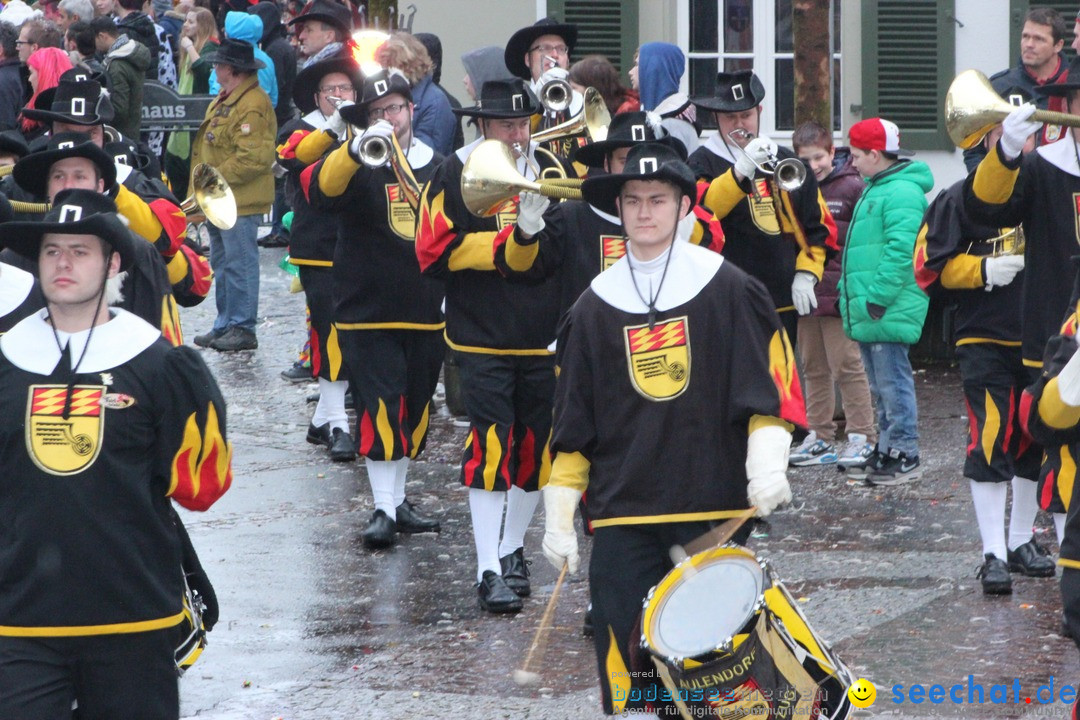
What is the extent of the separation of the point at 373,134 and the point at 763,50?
6334 mm

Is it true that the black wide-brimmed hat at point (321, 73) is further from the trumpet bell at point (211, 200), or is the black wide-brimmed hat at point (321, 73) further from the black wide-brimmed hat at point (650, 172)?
the black wide-brimmed hat at point (650, 172)

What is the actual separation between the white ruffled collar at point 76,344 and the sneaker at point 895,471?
5.47 m

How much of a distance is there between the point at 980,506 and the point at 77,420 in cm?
432

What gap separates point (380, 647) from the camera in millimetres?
6766

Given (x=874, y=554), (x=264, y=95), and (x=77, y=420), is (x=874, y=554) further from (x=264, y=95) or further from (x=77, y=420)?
(x=264, y=95)

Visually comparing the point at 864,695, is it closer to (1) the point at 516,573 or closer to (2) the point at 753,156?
(1) the point at 516,573

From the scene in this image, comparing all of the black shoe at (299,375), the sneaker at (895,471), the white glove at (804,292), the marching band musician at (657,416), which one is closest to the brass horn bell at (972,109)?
the marching band musician at (657,416)

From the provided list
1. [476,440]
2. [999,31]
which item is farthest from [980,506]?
[999,31]

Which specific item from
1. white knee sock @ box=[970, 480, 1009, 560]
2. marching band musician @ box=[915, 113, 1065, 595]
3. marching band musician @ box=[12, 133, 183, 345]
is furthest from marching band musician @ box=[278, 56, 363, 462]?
white knee sock @ box=[970, 480, 1009, 560]

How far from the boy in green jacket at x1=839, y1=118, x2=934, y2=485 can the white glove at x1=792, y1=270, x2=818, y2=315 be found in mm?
540

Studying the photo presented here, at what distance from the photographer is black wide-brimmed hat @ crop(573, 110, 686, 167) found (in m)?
6.79

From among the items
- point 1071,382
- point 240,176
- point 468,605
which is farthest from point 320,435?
point 1071,382

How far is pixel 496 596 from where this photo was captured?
727cm

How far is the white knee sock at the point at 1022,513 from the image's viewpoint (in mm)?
7512
